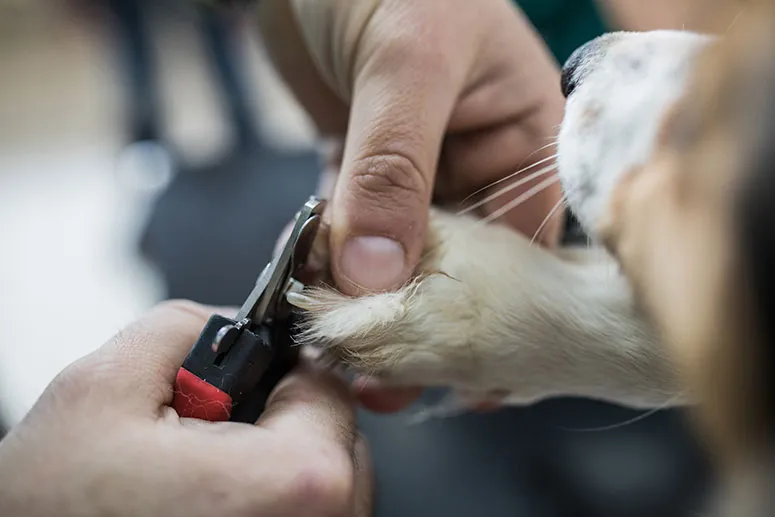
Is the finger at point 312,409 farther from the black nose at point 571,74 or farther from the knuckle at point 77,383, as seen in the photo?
the black nose at point 571,74

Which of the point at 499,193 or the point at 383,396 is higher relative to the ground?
the point at 499,193

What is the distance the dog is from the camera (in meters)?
0.40

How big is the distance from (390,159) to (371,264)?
0.33ft

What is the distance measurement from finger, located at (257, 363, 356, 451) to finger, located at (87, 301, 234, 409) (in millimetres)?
80

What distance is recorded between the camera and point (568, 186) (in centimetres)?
59

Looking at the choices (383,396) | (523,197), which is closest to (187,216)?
(383,396)

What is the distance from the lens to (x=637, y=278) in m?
0.52

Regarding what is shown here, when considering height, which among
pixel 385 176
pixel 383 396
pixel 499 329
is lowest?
pixel 383 396

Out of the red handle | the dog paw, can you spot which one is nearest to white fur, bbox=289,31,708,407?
the dog paw

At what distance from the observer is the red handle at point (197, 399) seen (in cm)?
55

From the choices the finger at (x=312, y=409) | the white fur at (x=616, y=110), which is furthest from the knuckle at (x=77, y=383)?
the white fur at (x=616, y=110)

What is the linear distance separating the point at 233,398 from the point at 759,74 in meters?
0.42

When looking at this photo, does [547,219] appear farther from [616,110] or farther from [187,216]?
[187,216]

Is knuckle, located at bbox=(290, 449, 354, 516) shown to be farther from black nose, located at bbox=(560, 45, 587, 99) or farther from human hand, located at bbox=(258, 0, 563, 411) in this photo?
black nose, located at bbox=(560, 45, 587, 99)
